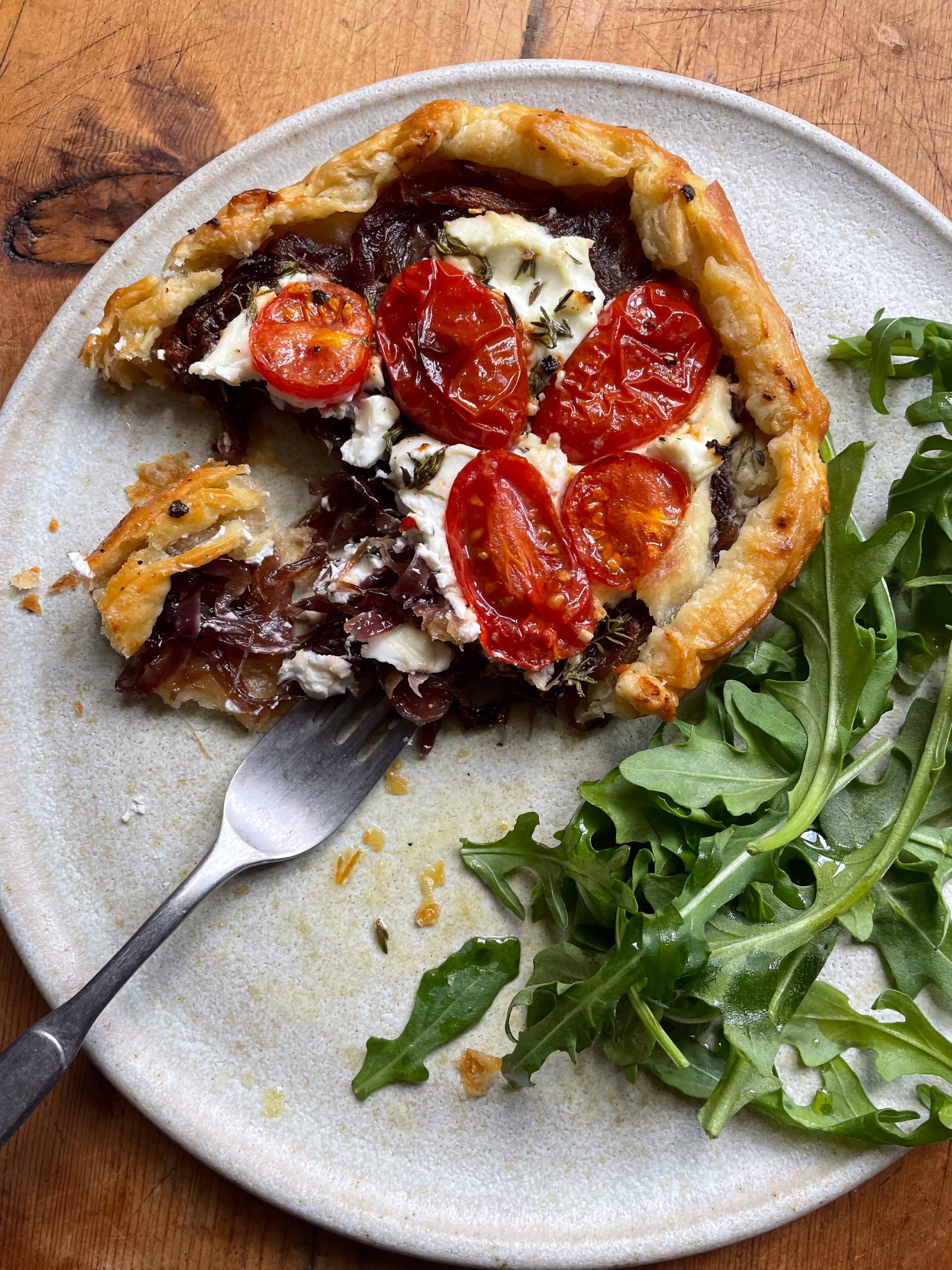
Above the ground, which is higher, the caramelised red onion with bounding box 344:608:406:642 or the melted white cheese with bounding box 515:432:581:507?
the melted white cheese with bounding box 515:432:581:507

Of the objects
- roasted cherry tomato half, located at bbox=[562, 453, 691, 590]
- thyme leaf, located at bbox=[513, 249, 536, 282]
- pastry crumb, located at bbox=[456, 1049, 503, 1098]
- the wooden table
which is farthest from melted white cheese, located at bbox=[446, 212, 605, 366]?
pastry crumb, located at bbox=[456, 1049, 503, 1098]

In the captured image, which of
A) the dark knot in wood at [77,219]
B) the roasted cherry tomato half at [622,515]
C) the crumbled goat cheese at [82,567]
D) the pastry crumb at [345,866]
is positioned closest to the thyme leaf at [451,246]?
the roasted cherry tomato half at [622,515]

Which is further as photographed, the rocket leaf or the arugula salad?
the rocket leaf

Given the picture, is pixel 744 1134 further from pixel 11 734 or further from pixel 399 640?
pixel 11 734

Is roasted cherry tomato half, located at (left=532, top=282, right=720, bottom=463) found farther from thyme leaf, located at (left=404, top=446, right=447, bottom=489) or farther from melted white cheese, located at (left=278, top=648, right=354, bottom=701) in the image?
melted white cheese, located at (left=278, top=648, right=354, bottom=701)

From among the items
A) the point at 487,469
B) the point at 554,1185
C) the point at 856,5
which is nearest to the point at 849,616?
the point at 487,469

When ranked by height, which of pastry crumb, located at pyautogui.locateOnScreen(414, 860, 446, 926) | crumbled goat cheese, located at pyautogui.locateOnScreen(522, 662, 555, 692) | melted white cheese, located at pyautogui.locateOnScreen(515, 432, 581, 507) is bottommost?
pastry crumb, located at pyautogui.locateOnScreen(414, 860, 446, 926)
